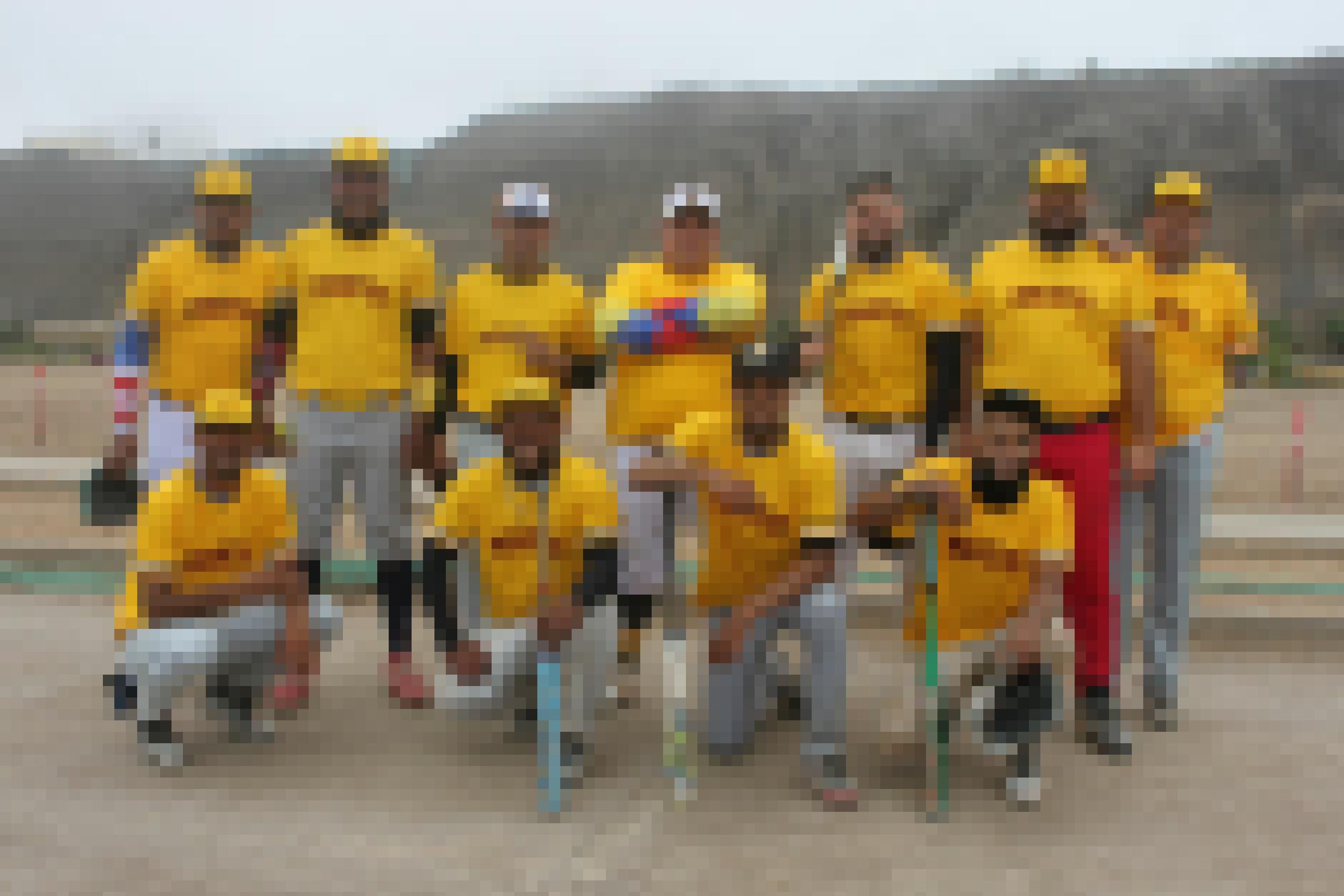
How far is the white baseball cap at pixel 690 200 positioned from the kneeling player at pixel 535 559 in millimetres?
Result: 693

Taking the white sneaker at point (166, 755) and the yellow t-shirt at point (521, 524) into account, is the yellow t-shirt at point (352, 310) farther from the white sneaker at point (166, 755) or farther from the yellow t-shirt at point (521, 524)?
the white sneaker at point (166, 755)

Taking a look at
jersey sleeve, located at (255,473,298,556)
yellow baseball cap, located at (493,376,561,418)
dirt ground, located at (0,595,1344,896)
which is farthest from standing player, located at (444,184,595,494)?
dirt ground, located at (0,595,1344,896)

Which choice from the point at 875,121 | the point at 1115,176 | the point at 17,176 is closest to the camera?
the point at 1115,176

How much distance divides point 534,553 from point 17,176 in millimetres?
78561

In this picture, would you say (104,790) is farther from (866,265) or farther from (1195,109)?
(1195,109)

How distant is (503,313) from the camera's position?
4.36 metres

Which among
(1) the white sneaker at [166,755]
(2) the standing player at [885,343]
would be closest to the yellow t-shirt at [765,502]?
(2) the standing player at [885,343]

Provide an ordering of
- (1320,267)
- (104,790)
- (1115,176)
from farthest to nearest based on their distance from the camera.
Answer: (1115,176), (1320,267), (104,790)

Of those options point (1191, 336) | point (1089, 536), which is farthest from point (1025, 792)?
point (1191, 336)

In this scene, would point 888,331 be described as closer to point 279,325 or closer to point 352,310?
point 352,310

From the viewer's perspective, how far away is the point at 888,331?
4297 mm

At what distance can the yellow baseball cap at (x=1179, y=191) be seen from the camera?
4.42 m

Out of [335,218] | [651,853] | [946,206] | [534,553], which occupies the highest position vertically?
[946,206]

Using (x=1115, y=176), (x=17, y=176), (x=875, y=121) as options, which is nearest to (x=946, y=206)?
(x=1115, y=176)
